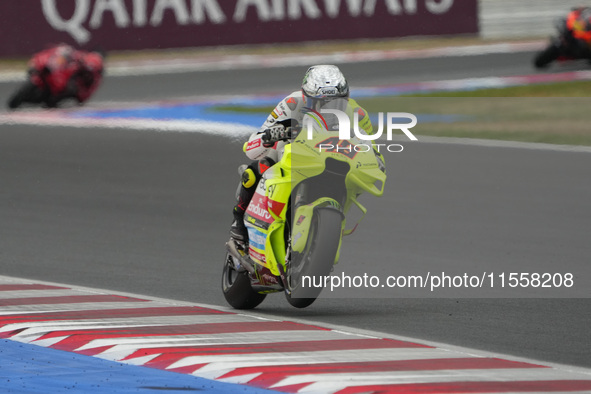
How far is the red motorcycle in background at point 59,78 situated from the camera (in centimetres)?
1827

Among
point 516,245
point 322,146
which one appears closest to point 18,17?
point 516,245

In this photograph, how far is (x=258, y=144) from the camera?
6.94 meters

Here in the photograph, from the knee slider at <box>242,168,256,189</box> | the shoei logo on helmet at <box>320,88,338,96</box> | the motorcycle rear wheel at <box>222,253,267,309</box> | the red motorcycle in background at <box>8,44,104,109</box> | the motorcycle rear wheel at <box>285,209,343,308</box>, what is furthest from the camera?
the red motorcycle in background at <box>8,44,104,109</box>

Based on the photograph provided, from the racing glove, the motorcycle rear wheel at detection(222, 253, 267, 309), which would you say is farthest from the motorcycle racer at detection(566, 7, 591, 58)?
the racing glove

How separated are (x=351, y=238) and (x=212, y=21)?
601 inches

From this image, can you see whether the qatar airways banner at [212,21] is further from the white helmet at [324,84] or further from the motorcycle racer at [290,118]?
the white helmet at [324,84]

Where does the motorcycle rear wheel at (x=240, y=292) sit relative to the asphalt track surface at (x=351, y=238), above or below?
below

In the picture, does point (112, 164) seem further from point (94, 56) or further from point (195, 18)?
point (195, 18)

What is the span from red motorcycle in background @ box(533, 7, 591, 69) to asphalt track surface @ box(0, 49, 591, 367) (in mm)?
9367

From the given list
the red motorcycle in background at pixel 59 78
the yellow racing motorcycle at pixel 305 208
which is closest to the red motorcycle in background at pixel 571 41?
the red motorcycle in background at pixel 59 78

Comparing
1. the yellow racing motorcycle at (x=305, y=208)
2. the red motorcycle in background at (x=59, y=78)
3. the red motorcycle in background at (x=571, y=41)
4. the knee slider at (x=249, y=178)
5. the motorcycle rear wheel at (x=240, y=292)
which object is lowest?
the motorcycle rear wheel at (x=240, y=292)

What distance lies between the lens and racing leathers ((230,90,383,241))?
22.2ft

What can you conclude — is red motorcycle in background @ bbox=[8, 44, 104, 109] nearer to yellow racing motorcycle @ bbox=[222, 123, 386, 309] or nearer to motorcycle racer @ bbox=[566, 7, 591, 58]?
motorcycle racer @ bbox=[566, 7, 591, 58]

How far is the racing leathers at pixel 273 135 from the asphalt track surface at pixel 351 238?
68 centimetres
